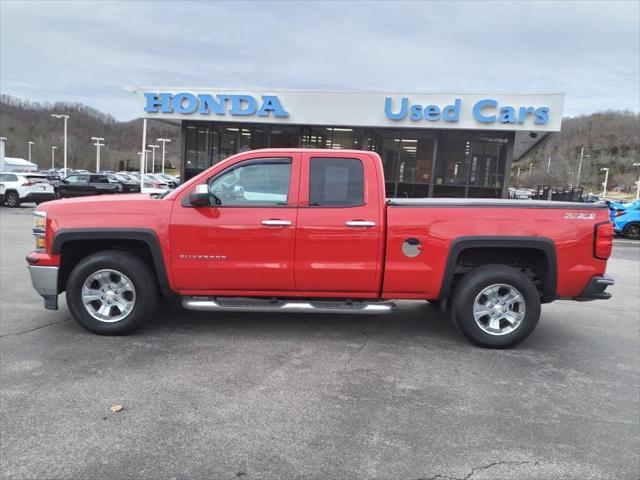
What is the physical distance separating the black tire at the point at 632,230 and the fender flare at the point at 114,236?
19135mm

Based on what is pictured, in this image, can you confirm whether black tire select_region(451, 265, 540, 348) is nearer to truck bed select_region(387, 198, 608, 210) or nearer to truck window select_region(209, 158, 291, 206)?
truck bed select_region(387, 198, 608, 210)

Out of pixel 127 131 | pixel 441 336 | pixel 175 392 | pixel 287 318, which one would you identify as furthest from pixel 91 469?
pixel 127 131

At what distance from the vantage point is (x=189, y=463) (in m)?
2.97

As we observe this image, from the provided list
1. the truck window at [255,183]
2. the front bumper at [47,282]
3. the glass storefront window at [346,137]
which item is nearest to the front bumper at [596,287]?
the truck window at [255,183]

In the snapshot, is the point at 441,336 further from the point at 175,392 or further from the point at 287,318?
the point at 175,392

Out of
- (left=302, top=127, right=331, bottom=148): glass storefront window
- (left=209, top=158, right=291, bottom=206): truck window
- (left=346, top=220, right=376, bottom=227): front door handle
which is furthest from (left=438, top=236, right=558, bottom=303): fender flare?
(left=302, top=127, right=331, bottom=148): glass storefront window

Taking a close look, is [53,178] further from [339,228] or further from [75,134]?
[75,134]

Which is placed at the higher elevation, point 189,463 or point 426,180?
point 426,180

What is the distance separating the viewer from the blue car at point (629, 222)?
62.0ft

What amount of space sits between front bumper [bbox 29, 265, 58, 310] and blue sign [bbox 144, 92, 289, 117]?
1641cm

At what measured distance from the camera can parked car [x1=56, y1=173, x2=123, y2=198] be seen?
1033 inches

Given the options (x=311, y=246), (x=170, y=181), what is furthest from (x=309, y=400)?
(x=170, y=181)

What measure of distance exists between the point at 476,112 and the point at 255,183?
1614cm

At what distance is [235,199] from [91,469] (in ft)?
9.36
